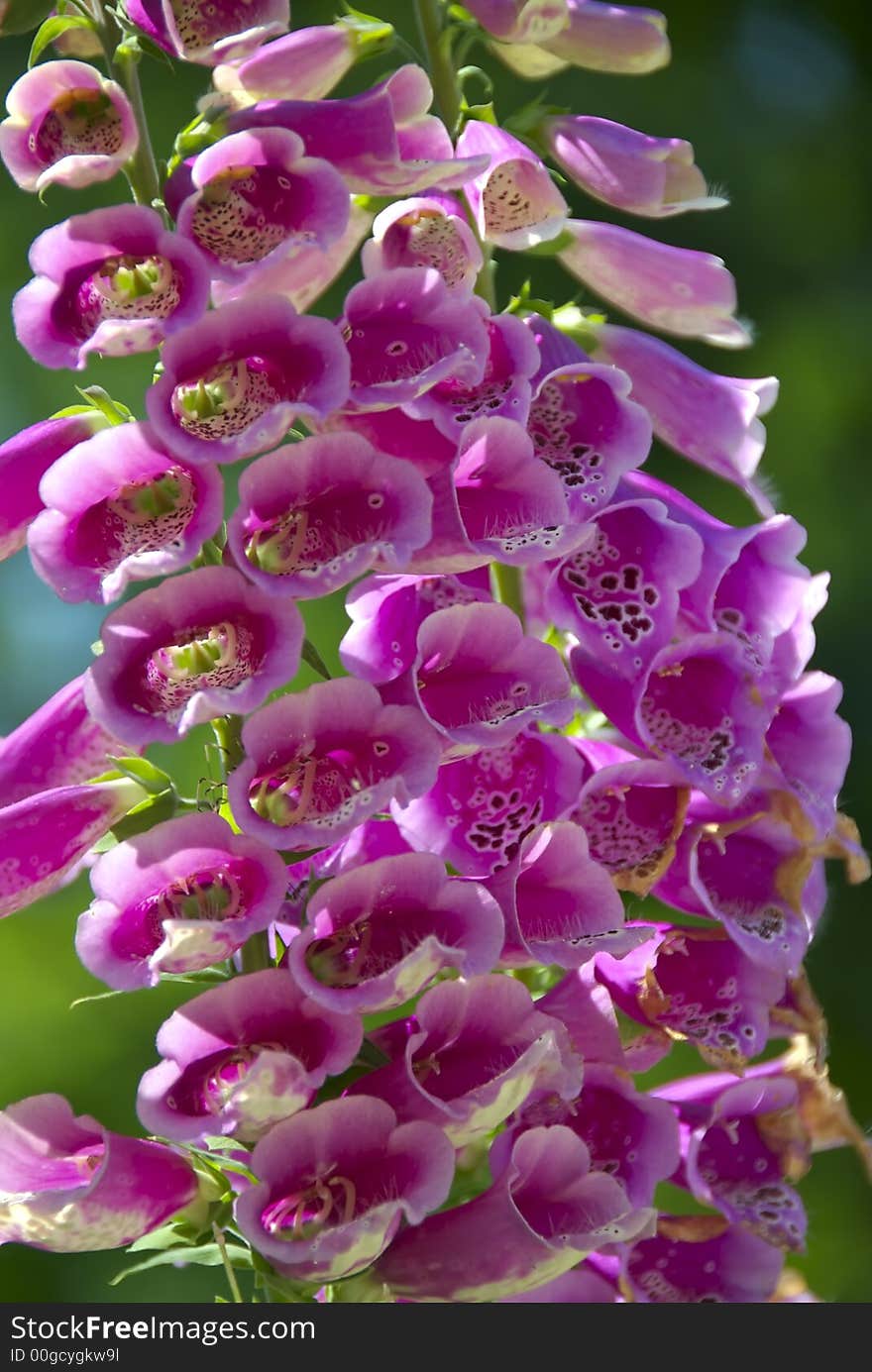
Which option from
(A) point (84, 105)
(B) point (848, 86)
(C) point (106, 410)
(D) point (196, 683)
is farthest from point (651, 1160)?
(B) point (848, 86)

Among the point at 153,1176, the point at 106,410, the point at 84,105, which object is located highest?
the point at 84,105

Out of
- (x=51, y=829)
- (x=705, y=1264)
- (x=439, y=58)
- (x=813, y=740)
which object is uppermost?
(x=439, y=58)

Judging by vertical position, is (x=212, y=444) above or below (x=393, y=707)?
above

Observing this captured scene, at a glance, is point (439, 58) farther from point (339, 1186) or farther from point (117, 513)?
point (339, 1186)

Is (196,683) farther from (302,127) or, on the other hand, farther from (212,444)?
(302,127)

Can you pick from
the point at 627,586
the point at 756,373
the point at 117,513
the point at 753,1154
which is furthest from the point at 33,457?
the point at 756,373

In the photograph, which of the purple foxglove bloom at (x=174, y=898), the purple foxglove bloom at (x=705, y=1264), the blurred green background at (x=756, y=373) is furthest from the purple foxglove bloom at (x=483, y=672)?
the blurred green background at (x=756, y=373)

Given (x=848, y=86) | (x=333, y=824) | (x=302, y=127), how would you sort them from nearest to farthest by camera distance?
(x=333, y=824), (x=302, y=127), (x=848, y=86)
